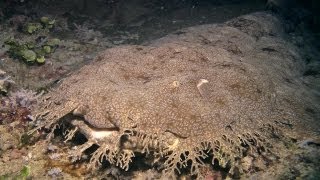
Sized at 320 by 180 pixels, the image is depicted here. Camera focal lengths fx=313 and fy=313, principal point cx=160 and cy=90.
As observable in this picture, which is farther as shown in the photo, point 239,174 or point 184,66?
point 184,66

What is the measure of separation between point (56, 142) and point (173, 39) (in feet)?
9.10

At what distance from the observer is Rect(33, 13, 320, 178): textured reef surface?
11.7 ft

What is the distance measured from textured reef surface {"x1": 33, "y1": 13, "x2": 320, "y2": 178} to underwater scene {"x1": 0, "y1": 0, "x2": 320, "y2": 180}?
14 millimetres

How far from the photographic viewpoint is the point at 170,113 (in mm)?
3637

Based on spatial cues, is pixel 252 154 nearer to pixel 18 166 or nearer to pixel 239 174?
pixel 239 174

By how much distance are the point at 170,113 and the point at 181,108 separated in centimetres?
16

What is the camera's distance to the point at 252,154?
3.91 metres

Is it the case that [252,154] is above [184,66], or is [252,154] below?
below

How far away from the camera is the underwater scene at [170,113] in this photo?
11.8ft

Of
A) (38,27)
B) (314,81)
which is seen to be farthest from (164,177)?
(38,27)

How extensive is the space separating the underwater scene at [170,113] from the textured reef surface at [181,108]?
14 millimetres

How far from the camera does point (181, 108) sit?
3707 mm

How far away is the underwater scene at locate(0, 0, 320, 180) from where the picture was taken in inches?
142

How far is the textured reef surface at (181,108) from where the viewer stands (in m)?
3.57
